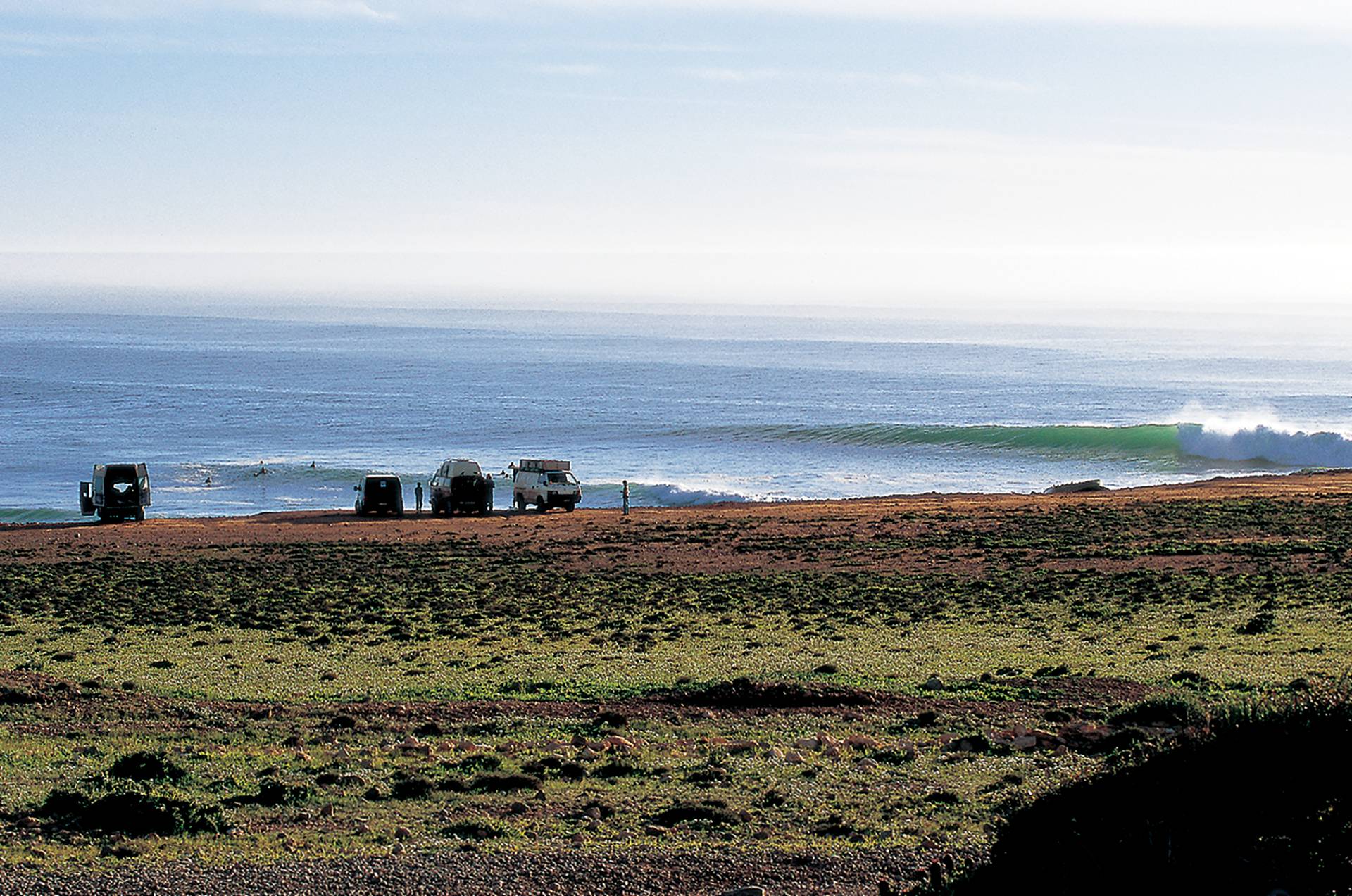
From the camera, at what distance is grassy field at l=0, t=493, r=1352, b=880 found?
9.25 metres

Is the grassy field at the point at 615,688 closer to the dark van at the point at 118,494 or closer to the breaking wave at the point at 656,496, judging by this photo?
the dark van at the point at 118,494

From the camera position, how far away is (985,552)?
97.8 ft

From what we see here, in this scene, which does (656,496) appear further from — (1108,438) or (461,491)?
(1108,438)

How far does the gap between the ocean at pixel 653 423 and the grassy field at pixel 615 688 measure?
32.2m

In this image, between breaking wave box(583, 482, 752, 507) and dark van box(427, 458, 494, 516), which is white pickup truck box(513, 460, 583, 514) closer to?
dark van box(427, 458, 494, 516)

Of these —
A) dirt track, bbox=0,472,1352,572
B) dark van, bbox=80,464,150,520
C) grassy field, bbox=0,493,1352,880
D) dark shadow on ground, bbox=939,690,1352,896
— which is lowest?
grassy field, bbox=0,493,1352,880

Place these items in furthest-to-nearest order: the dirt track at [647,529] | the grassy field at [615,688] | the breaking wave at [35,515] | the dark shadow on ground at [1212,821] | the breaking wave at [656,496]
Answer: the breaking wave at [656,496], the breaking wave at [35,515], the dirt track at [647,529], the grassy field at [615,688], the dark shadow on ground at [1212,821]

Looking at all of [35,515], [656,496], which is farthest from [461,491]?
[35,515]

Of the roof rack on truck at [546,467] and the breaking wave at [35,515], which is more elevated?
the roof rack on truck at [546,467]

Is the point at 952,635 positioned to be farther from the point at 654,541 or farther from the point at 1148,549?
the point at 654,541

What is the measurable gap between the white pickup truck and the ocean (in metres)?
11.3

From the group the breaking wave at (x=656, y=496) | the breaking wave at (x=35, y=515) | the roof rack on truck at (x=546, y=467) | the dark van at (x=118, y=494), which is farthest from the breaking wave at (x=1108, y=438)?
the dark van at (x=118, y=494)

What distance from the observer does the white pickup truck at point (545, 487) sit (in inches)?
1783

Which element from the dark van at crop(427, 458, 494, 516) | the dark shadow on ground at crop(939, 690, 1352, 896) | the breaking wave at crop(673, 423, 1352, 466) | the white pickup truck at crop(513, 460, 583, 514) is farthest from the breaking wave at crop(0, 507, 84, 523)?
the dark shadow on ground at crop(939, 690, 1352, 896)
